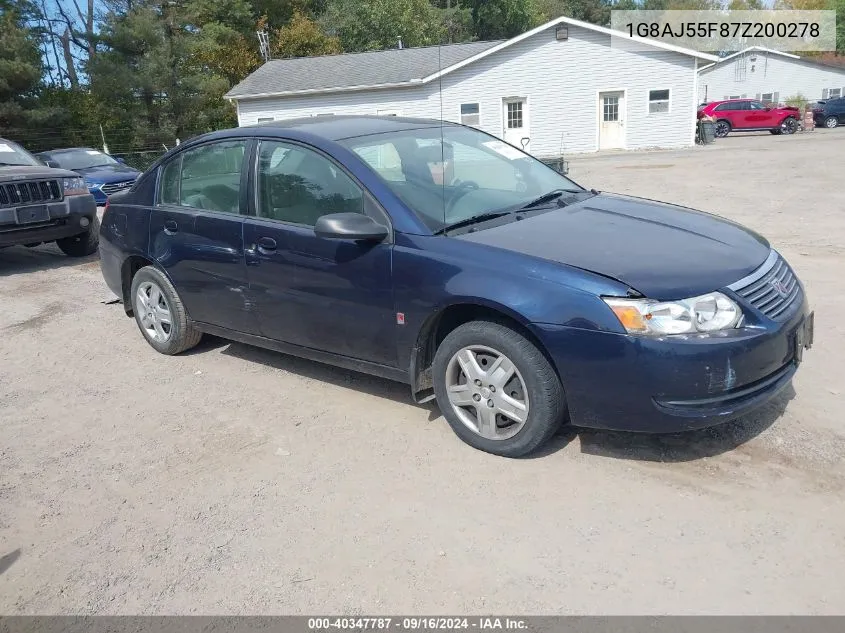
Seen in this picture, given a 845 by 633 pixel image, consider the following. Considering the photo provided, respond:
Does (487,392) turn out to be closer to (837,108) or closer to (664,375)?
(664,375)

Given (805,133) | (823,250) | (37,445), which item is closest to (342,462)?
(37,445)

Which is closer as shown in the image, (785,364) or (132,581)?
(132,581)

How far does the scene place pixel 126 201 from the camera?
5.81 m

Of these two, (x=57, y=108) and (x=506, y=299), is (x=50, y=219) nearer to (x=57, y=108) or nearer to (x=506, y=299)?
(x=506, y=299)

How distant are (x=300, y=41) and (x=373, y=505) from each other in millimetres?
42809

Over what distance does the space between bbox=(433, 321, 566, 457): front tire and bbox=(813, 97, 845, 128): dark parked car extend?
3804 centimetres

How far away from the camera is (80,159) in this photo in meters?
16.8

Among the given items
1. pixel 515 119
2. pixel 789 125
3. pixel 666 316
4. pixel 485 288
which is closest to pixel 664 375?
pixel 666 316

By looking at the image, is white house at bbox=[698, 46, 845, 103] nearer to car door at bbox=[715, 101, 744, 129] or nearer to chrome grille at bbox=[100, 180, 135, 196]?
car door at bbox=[715, 101, 744, 129]

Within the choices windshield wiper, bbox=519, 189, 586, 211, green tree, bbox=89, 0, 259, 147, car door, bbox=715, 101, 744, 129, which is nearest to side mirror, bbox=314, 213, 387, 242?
windshield wiper, bbox=519, 189, 586, 211

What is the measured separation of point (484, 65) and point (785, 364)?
26.8m

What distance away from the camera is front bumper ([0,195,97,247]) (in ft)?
29.3

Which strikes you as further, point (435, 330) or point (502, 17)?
point (502, 17)

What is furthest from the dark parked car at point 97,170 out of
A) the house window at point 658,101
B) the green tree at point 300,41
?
the green tree at point 300,41
